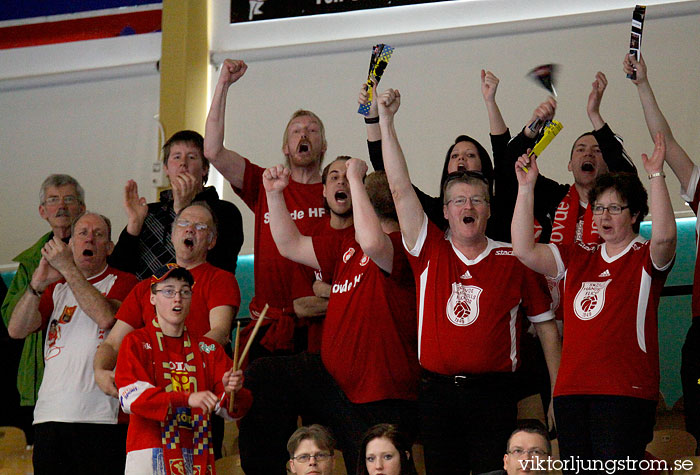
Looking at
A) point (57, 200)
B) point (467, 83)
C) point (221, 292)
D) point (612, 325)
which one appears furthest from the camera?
point (467, 83)

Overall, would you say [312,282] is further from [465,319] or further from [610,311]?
[610,311]

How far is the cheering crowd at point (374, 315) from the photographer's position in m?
3.55

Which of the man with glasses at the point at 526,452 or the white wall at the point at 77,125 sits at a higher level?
the white wall at the point at 77,125

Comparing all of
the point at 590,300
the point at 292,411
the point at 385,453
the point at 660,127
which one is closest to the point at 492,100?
the point at 660,127

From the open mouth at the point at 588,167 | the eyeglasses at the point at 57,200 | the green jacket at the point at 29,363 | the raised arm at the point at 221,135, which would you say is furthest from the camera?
the eyeglasses at the point at 57,200

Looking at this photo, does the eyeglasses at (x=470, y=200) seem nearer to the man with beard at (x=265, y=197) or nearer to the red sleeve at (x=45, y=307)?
the man with beard at (x=265, y=197)

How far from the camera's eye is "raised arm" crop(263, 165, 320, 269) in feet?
13.5

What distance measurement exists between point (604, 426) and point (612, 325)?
37cm

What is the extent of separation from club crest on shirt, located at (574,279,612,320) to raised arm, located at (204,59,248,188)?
5.98 ft

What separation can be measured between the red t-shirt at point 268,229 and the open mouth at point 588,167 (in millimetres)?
1224

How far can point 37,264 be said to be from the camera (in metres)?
5.08

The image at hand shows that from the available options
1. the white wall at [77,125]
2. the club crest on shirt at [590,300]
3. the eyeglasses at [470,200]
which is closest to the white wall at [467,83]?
the white wall at [77,125]

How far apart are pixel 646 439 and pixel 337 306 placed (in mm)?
1299

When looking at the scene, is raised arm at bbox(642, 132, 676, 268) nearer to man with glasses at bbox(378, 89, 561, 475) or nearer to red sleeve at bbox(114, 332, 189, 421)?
man with glasses at bbox(378, 89, 561, 475)
